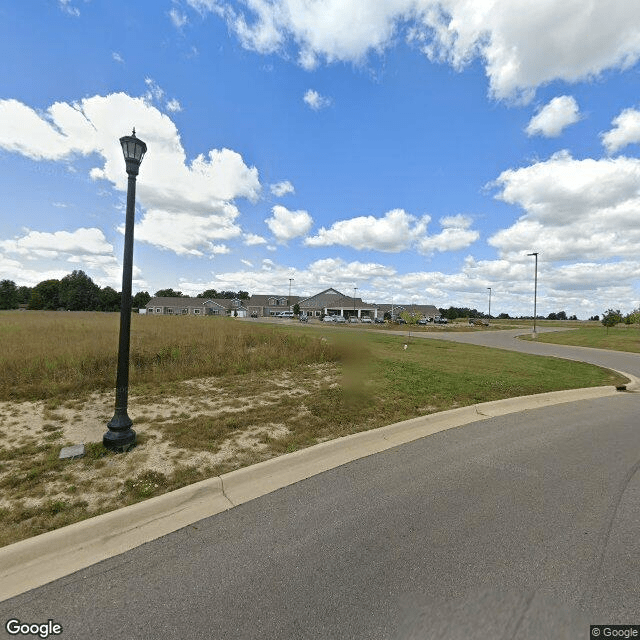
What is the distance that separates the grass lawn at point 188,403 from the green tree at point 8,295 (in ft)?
307

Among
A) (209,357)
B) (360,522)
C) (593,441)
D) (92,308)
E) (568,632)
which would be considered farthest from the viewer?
(92,308)

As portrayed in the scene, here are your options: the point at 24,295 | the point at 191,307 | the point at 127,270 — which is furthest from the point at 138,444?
the point at 24,295

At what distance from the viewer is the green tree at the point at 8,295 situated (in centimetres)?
7788

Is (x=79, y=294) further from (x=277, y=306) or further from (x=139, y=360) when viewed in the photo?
(x=139, y=360)

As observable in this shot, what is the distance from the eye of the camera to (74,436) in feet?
15.9

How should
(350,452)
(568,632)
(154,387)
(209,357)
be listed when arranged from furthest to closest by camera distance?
(209,357) < (154,387) < (350,452) < (568,632)

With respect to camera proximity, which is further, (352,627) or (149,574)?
(149,574)

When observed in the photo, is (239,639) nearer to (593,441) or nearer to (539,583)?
(539,583)

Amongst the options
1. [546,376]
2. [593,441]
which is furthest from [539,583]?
[546,376]

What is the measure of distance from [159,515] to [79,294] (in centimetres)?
10271

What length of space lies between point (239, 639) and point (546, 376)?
1212 centimetres

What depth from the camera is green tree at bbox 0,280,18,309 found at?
77875mm

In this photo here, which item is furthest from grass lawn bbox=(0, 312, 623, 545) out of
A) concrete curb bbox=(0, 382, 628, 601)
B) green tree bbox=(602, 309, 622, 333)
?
green tree bbox=(602, 309, 622, 333)

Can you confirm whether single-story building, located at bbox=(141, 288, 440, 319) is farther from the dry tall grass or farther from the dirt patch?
the dirt patch
